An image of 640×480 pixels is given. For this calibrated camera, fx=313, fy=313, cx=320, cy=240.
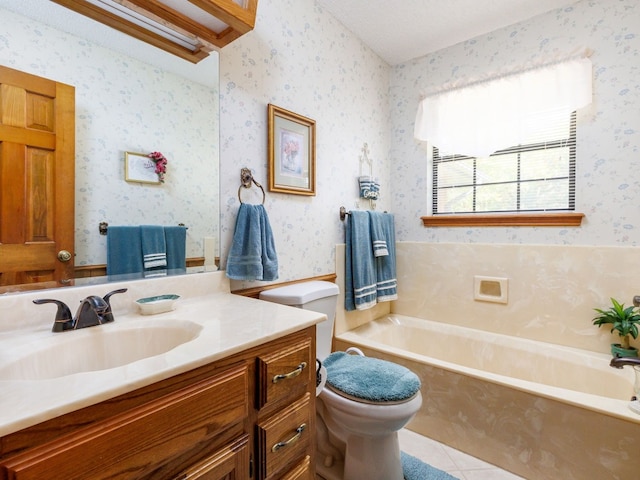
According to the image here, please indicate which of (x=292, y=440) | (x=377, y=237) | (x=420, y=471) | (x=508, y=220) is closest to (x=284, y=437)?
(x=292, y=440)

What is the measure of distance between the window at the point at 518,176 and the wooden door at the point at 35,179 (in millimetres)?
2273

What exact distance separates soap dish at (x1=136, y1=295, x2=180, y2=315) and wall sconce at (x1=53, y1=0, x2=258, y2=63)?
0.93 metres

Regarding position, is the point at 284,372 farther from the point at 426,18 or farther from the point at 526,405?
the point at 426,18

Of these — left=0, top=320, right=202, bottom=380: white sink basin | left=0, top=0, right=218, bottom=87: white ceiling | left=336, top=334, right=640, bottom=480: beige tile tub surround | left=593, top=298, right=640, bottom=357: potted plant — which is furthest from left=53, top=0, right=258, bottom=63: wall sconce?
left=593, top=298, right=640, bottom=357: potted plant

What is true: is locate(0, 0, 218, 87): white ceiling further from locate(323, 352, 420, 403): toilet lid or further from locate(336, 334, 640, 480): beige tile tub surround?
locate(336, 334, 640, 480): beige tile tub surround

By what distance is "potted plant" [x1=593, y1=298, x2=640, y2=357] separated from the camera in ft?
5.38

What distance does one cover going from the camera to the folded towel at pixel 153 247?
1.16 metres

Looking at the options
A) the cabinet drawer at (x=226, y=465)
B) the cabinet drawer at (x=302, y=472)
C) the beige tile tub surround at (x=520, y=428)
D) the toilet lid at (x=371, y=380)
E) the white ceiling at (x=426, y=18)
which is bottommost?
the beige tile tub surround at (x=520, y=428)

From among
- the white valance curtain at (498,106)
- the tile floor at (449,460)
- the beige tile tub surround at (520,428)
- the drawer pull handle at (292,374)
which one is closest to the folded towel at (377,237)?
the beige tile tub surround at (520,428)

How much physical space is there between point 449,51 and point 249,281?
86.2 inches

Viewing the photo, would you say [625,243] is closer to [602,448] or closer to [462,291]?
[462,291]

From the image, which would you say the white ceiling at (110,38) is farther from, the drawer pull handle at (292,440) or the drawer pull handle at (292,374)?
the drawer pull handle at (292,440)

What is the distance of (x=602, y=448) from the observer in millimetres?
1278

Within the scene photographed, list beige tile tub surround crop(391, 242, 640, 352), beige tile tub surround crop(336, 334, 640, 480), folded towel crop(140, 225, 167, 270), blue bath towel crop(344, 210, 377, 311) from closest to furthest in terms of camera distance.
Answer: folded towel crop(140, 225, 167, 270)
beige tile tub surround crop(336, 334, 640, 480)
beige tile tub surround crop(391, 242, 640, 352)
blue bath towel crop(344, 210, 377, 311)
